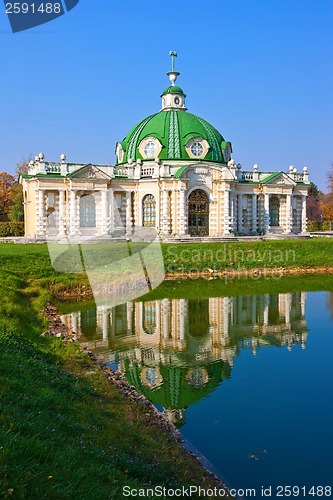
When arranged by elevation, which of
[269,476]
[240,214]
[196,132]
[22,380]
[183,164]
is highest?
[196,132]

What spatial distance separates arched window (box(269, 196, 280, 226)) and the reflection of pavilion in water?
22.8 meters

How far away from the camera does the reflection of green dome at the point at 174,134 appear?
131 ft

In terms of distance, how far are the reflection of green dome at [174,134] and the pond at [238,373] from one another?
21970mm

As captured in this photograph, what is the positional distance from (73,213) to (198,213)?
10.2 metres

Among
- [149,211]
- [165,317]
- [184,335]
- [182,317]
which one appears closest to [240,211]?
[149,211]

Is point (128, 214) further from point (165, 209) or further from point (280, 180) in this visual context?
point (280, 180)

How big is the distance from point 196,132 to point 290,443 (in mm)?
35064

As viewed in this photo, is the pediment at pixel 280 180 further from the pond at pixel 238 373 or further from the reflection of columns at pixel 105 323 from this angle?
the reflection of columns at pixel 105 323

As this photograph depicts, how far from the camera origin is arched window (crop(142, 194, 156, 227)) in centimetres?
3950

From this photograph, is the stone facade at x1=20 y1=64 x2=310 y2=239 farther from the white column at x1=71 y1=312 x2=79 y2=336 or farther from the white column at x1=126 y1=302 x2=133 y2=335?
the white column at x1=71 y1=312 x2=79 y2=336

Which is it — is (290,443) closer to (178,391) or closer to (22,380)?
(178,391)

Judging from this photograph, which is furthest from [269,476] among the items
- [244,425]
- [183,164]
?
[183,164]

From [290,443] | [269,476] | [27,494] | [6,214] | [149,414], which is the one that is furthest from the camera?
[6,214]

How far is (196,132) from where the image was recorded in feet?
132
